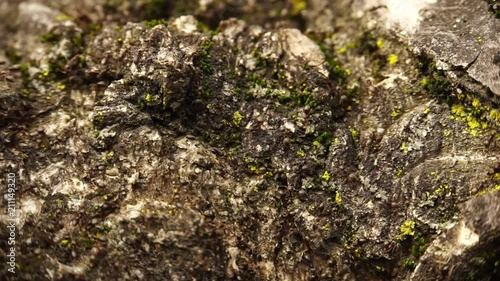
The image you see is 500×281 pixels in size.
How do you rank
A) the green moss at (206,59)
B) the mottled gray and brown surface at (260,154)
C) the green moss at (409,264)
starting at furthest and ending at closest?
the green moss at (206,59) < the mottled gray and brown surface at (260,154) < the green moss at (409,264)

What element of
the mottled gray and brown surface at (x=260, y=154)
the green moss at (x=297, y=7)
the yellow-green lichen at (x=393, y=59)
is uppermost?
the yellow-green lichen at (x=393, y=59)

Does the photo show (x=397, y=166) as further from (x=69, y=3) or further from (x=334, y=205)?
(x=69, y=3)

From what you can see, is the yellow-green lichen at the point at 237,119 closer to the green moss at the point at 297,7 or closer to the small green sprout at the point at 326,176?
the small green sprout at the point at 326,176

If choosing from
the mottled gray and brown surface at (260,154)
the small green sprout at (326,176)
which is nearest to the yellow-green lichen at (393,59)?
the mottled gray and brown surface at (260,154)

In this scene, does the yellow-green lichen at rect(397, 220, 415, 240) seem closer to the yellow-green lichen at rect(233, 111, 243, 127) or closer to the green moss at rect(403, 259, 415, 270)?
the green moss at rect(403, 259, 415, 270)

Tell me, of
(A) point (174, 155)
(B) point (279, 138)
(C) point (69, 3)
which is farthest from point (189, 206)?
(C) point (69, 3)

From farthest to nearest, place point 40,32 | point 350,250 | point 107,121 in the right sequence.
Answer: point 40,32 < point 107,121 < point 350,250

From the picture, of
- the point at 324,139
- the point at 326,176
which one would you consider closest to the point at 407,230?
the point at 326,176

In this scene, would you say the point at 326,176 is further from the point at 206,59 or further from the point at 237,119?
the point at 206,59
